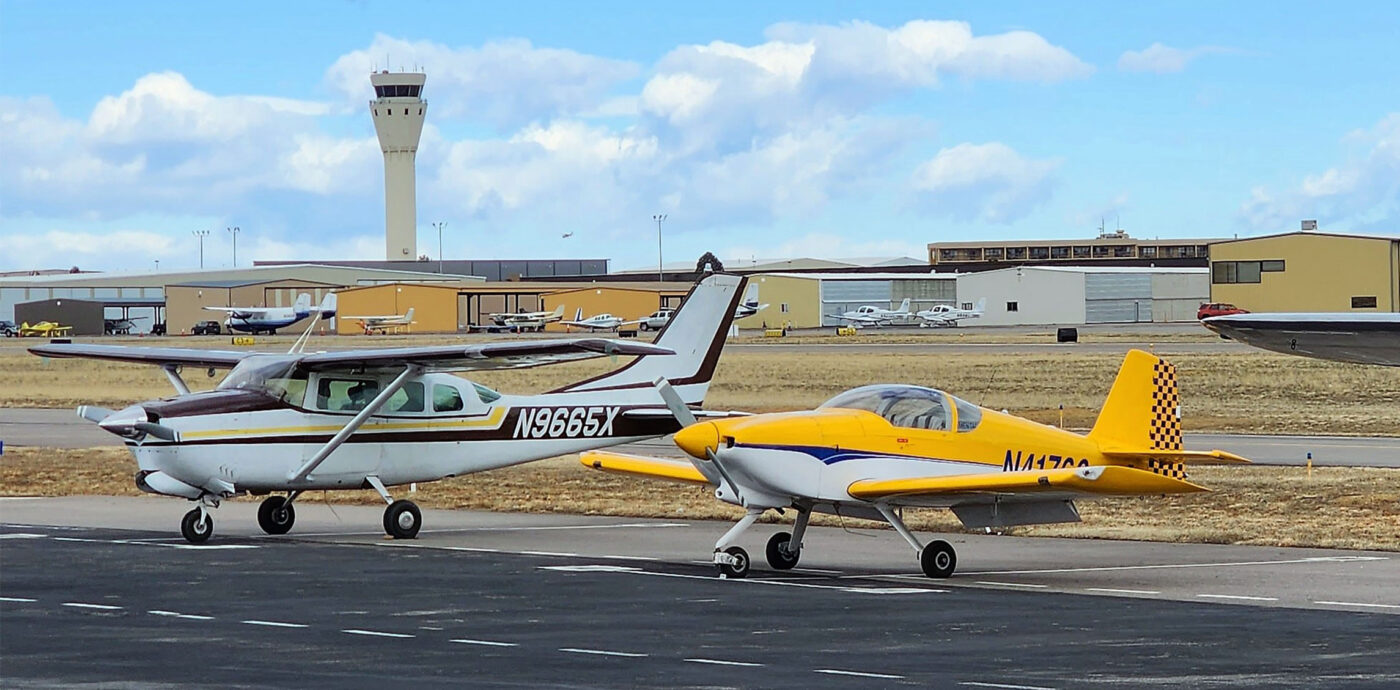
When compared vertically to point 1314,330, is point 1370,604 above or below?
below

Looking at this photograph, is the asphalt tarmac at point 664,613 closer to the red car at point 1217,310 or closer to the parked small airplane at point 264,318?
the red car at point 1217,310

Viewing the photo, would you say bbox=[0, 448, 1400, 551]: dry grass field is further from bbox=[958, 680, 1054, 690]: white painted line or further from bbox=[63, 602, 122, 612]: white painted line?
→ bbox=[958, 680, 1054, 690]: white painted line

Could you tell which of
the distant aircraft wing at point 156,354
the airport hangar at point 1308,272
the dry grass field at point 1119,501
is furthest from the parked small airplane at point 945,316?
the distant aircraft wing at point 156,354

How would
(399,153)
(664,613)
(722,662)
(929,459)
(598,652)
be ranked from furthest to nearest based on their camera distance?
(399,153) → (929,459) → (664,613) → (598,652) → (722,662)

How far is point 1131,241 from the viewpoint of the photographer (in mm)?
199000

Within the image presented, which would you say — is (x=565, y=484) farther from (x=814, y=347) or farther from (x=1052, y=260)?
(x=1052, y=260)

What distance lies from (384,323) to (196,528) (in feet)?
309

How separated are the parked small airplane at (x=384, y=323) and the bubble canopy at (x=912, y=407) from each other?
9600 cm

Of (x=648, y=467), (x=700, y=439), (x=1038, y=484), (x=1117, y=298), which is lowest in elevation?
(x=648, y=467)

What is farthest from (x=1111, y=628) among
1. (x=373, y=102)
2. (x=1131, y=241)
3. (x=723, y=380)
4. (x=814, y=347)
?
(x=1131, y=241)

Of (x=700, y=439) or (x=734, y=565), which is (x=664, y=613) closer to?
(x=700, y=439)

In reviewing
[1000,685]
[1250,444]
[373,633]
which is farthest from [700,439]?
[1250,444]

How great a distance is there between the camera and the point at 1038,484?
48.6ft

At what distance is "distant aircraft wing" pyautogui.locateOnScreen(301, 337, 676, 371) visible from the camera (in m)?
19.1
